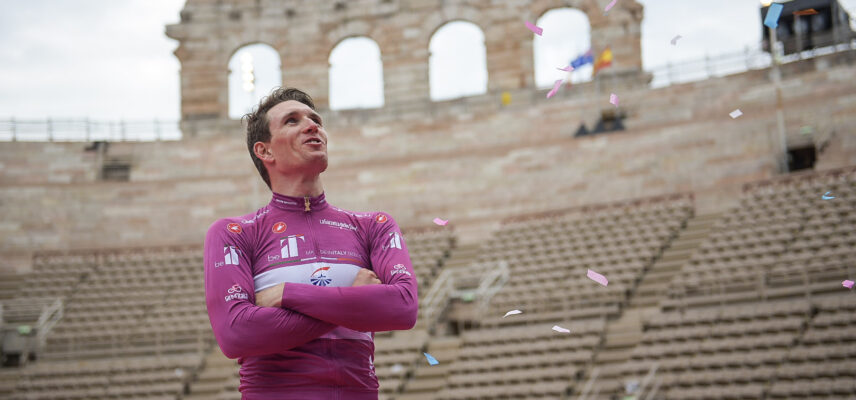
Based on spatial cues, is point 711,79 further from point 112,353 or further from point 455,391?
point 112,353

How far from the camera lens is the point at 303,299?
3.04m

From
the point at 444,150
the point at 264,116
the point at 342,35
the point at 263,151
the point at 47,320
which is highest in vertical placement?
the point at 342,35

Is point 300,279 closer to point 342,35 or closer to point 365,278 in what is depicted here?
point 365,278

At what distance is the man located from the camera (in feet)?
10.0

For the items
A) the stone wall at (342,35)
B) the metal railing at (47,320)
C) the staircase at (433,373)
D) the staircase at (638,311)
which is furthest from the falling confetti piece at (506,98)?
the metal railing at (47,320)

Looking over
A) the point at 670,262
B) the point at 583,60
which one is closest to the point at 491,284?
the point at 670,262

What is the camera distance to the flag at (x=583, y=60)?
24891mm

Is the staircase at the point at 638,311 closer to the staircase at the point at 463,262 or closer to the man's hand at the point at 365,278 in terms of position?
the staircase at the point at 463,262

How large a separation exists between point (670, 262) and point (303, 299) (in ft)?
54.3

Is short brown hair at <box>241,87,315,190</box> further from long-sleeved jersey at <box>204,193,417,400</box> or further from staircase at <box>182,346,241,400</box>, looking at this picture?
staircase at <box>182,346,241,400</box>

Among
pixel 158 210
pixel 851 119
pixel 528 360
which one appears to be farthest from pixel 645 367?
pixel 158 210

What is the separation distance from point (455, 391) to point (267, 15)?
56.7ft

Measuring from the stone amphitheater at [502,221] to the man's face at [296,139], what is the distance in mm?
11102

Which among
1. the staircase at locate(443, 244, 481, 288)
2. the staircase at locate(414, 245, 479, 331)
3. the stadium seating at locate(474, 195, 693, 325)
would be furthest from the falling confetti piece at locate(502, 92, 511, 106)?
the staircase at locate(414, 245, 479, 331)
